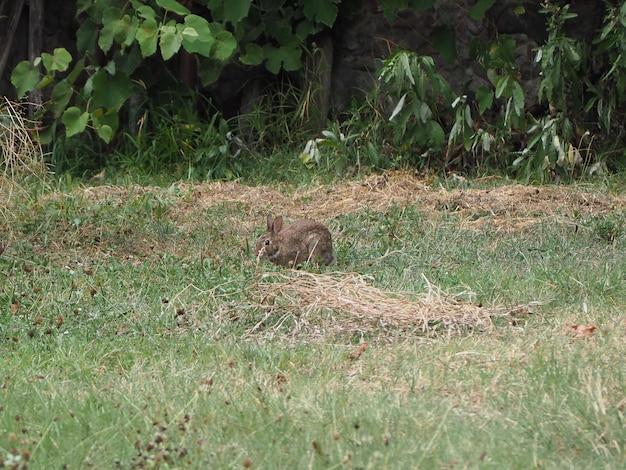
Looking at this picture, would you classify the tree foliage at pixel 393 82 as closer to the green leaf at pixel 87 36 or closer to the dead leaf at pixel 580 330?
the green leaf at pixel 87 36

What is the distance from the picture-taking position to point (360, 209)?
797 centimetres

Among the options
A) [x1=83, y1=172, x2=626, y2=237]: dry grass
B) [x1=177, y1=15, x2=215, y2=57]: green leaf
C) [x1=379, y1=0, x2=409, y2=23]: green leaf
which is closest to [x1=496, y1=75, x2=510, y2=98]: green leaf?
[x1=83, y1=172, x2=626, y2=237]: dry grass

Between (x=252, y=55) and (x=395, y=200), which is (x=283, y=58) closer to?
(x=252, y=55)

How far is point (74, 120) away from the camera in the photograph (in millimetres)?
9312

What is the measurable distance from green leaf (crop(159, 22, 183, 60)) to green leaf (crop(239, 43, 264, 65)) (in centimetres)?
117

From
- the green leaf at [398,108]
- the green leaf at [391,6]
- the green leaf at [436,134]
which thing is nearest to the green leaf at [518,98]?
the green leaf at [436,134]

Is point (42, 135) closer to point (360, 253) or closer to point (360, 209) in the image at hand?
point (360, 209)

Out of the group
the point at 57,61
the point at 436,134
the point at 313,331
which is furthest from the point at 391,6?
the point at 313,331

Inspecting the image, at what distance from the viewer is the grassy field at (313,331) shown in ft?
11.6

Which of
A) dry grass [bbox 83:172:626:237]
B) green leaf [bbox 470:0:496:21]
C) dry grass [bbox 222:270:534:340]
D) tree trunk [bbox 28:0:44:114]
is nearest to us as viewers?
dry grass [bbox 222:270:534:340]

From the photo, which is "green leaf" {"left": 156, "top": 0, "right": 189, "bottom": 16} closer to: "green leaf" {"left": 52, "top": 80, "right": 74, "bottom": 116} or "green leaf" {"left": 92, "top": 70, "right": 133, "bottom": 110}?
"green leaf" {"left": 92, "top": 70, "right": 133, "bottom": 110}

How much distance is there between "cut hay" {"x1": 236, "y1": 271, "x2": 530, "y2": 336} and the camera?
5.14 metres

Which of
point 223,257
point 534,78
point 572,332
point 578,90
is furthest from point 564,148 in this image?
point 572,332

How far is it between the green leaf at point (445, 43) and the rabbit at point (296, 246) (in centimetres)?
377
